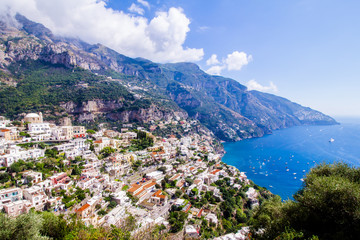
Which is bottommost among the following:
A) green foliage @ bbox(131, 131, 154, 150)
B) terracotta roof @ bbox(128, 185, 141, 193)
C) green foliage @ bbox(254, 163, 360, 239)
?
terracotta roof @ bbox(128, 185, 141, 193)

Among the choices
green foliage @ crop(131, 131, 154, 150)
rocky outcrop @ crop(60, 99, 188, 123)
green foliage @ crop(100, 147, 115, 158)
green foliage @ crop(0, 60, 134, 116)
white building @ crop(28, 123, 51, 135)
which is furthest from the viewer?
rocky outcrop @ crop(60, 99, 188, 123)

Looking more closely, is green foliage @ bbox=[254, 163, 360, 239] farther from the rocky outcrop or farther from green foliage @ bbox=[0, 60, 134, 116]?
the rocky outcrop

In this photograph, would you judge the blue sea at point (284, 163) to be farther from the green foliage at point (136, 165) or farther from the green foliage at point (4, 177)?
the green foliage at point (4, 177)

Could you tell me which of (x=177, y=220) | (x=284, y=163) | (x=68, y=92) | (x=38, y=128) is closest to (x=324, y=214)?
(x=177, y=220)

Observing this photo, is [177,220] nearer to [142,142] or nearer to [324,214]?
[324,214]

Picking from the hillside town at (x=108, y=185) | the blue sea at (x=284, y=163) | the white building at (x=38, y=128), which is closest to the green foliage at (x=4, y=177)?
the hillside town at (x=108, y=185)

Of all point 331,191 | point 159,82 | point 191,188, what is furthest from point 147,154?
point 159,82

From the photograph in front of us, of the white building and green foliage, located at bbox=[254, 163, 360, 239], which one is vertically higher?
green foliage, located at bbox=[254, 163, 360, 239]

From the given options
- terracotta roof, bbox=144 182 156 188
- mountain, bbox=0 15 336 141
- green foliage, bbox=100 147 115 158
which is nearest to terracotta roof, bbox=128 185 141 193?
terracotta roof, bbox=144 182 156 188

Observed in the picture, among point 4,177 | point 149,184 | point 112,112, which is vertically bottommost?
point 149,184
